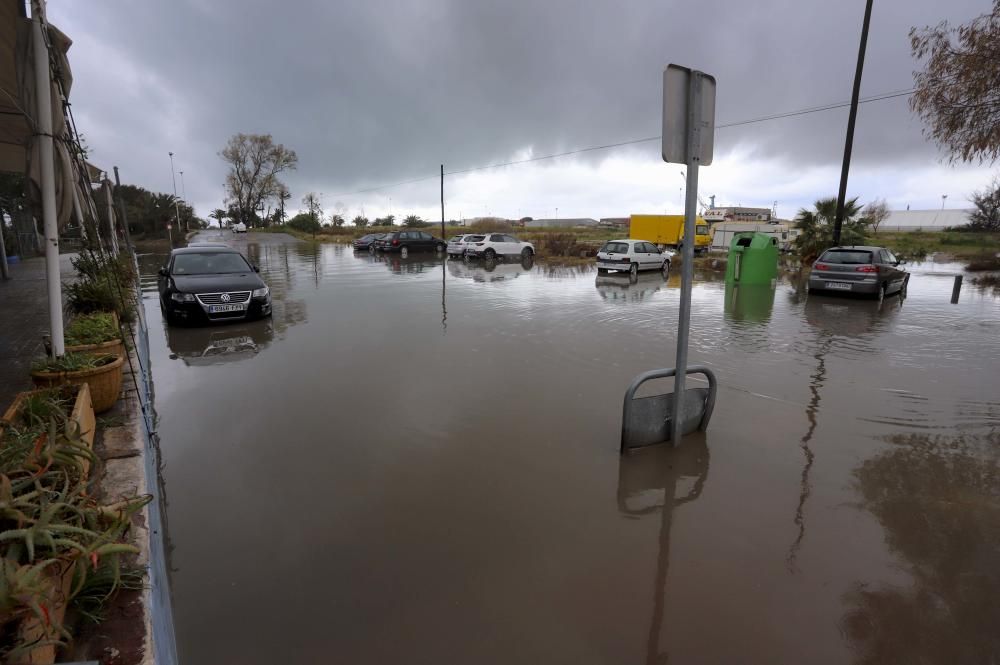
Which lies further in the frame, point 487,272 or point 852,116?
point 487,272

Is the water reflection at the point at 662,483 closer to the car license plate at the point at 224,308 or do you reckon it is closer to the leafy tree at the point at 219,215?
the car license plate at the point at 224,308

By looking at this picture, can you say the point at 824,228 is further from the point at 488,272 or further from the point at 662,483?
the point at 662,483

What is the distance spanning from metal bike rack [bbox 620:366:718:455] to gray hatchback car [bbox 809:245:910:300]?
37.9 ft

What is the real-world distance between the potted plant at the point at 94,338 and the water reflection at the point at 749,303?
10452 mm

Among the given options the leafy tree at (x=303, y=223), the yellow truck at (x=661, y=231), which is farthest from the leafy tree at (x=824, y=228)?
the leafy tree at (x=303, y=223)

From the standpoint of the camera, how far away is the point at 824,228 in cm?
2278

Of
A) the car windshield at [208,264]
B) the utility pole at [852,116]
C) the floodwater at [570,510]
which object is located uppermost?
the utility pole at [852,116]

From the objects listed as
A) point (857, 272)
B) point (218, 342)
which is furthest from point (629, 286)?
point (218, 342)

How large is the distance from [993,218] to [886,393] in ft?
185

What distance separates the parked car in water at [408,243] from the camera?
1241 inches

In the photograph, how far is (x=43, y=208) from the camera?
4598 millimetres

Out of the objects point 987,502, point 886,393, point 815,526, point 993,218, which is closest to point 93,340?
point 815,526

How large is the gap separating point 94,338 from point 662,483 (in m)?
5.83

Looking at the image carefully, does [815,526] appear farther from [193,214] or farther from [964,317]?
[193,214]
